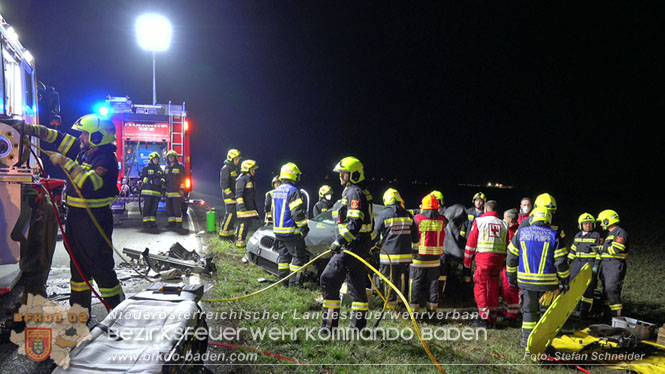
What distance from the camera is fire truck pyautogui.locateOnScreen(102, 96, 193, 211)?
40.3 feet

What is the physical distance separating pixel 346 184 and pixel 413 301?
230 cm

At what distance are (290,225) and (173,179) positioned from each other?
5599 mm

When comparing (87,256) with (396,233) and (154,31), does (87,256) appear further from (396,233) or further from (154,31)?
(154,31)

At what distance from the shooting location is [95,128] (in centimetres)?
454

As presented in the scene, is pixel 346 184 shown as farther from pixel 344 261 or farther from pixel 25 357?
pixel 25 357

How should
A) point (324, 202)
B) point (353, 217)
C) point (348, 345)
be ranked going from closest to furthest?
point (348, 345) < point (353, 217) < point (324, 202)

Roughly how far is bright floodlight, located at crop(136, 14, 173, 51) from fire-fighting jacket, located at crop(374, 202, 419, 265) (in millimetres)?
16414

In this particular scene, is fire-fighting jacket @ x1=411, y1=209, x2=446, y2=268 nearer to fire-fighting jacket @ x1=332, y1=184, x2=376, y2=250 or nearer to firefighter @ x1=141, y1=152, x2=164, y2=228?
fire-fighting jacket @ x1=332, y1=184, x2=376, y2=250

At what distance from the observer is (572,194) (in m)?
39.0

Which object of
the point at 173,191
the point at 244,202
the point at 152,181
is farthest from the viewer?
the point at 173,191

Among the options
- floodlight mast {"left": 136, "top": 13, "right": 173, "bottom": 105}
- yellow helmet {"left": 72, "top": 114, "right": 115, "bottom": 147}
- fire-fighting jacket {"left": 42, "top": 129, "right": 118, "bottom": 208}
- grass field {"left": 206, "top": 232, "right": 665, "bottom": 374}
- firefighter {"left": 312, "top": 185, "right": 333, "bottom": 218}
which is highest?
floodlight mast {"left": 136, "top": 13, "right": 173, "bottom": 105}

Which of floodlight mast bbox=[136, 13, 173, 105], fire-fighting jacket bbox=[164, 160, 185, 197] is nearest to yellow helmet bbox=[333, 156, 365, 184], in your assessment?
fire-fighting jacket bbox=[164, 160, 185, 197]

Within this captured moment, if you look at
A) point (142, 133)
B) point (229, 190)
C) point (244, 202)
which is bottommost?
point (244, 202)

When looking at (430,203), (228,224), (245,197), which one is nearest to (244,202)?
(245,197)
